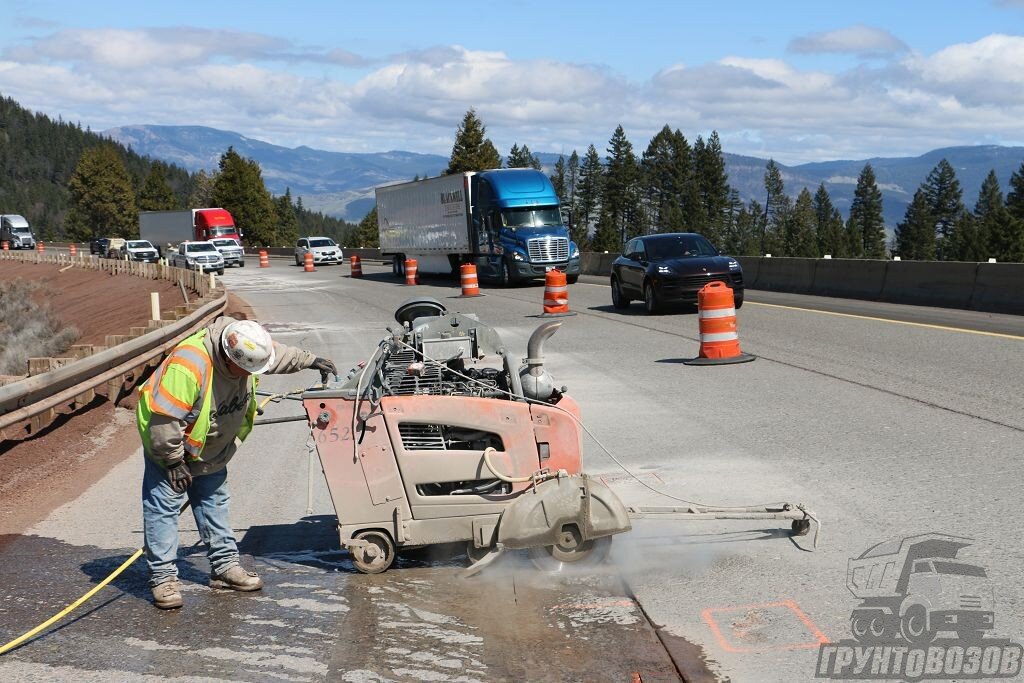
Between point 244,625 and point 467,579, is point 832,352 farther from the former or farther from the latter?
point 244,625

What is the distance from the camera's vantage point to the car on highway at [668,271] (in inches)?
859

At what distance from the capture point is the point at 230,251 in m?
64.4

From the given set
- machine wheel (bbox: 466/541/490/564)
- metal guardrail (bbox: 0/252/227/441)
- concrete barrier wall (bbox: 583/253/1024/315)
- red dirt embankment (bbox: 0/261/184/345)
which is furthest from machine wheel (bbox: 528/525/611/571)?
red dirt embankment (bbox: 0/261/184/345)

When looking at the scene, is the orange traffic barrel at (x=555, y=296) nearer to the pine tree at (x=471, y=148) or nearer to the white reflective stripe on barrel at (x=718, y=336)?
the white reflective stripe on barrel at (x=718, y=336)

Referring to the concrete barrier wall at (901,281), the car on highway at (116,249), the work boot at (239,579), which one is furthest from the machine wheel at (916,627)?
the car on highway at (116,249)

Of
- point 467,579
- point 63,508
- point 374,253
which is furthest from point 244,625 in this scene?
point 374,253

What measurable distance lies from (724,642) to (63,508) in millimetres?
5457

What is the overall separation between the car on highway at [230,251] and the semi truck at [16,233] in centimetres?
3571

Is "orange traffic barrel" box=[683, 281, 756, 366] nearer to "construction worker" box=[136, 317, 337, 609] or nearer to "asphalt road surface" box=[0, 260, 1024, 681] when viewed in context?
"asphalt road surface" box=[0, 260, 1024, 681]

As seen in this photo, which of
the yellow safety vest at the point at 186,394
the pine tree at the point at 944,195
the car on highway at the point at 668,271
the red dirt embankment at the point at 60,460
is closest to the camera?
the yellow safety vest at the point at 186,394

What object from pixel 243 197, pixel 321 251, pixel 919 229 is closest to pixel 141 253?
pixel 321 251

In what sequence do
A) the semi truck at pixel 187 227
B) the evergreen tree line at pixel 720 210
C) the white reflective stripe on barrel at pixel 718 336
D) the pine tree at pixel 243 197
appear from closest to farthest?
the white reflective stripe on barrel at pixel 718 336 → the semi truck at pixel 187 227 → the pine tree at pixel 243 197 → the evergreen tree line at pixel 720 210

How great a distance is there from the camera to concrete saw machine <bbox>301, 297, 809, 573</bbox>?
5.93 meters

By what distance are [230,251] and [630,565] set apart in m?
61.1
